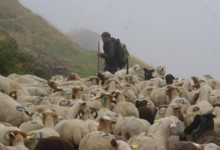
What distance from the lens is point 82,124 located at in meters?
7.09

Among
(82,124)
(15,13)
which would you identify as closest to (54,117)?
(82,124)

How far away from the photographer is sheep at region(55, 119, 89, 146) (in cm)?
682

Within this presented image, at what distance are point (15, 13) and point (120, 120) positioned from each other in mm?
43193

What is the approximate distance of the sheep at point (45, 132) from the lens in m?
6.51

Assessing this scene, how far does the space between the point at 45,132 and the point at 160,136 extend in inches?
89.7

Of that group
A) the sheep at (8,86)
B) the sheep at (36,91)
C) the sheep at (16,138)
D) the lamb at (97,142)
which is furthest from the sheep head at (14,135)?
the sheep at (36,91)

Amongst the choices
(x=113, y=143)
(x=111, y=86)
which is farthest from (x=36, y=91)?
(x=113, y=143)

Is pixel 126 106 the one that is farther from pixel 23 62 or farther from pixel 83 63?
pixel 83 63

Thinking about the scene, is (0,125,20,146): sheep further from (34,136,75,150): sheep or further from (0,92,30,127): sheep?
(0,92,30,127): sheep

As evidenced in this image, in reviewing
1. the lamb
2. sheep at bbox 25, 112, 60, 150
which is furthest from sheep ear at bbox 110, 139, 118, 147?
sheep at bbox 25, 112, 60, 150

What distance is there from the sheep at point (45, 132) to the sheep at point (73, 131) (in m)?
0.21

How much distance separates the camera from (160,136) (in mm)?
6992

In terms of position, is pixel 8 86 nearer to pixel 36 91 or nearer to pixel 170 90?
pixel 36 91

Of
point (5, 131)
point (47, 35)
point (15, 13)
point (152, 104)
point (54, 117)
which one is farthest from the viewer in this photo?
point (15, 13)
